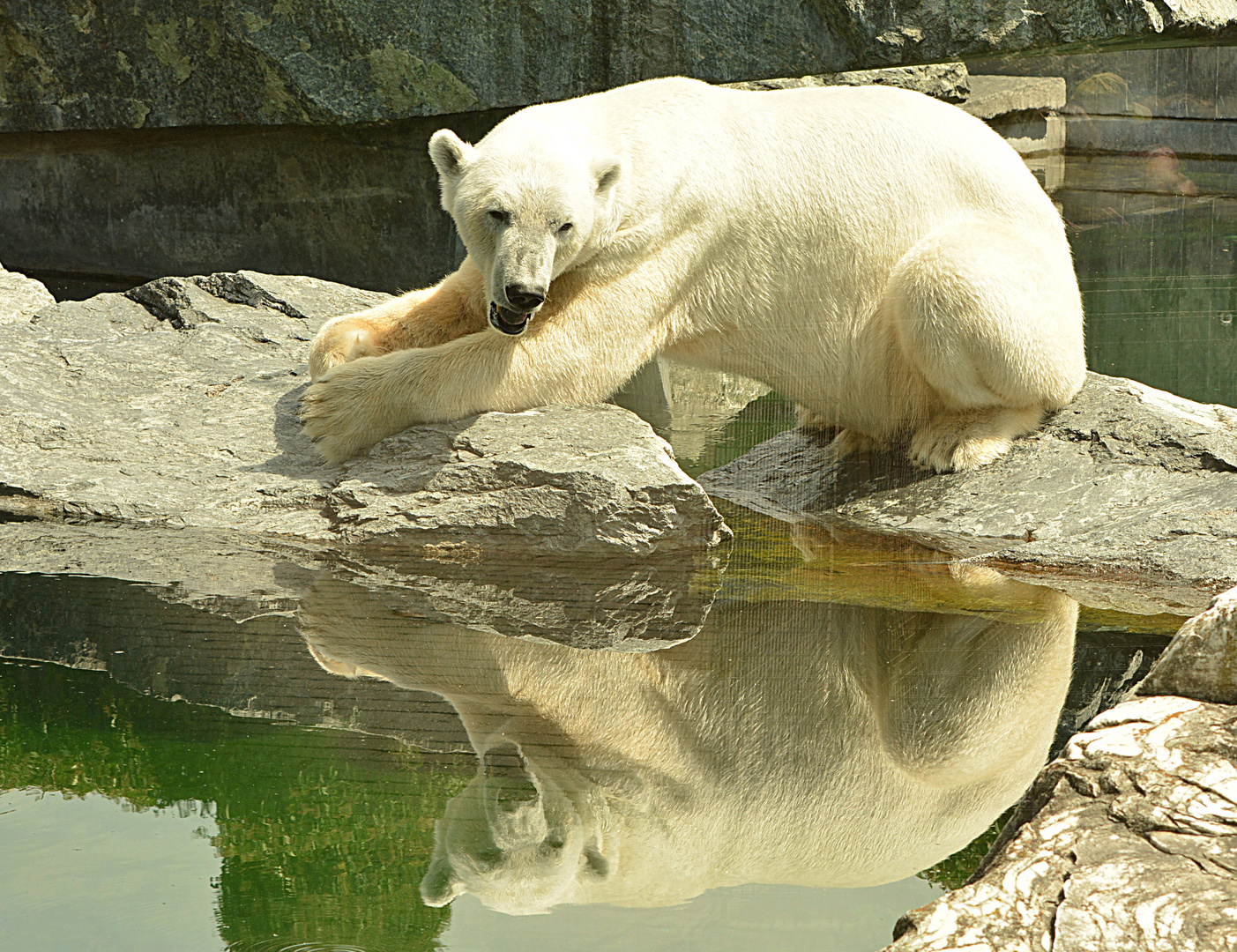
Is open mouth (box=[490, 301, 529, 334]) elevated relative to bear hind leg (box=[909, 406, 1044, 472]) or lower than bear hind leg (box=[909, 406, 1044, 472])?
elevated

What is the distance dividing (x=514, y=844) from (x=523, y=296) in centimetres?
165

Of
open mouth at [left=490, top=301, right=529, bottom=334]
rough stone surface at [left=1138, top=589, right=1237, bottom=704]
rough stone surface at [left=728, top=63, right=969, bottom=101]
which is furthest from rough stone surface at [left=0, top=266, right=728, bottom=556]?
rough stone surface at [left=728, top=63, right=969, bottom=101]

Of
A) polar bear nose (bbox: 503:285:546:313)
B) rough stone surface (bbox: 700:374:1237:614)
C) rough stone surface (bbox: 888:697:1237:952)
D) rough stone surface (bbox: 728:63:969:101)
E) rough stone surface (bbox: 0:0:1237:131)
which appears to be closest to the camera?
rough stone surface (bbox: 888:697:1237:952)

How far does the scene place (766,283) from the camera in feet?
12.8

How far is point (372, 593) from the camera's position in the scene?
3.07 m

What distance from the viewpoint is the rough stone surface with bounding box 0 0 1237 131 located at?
6.14 m

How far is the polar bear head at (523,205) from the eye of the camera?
3.21m

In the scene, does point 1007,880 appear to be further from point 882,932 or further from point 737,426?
point 737,426

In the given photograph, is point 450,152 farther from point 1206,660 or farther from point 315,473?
point 1206,660

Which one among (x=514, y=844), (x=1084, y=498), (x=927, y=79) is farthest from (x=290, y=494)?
(x=927, y=79)

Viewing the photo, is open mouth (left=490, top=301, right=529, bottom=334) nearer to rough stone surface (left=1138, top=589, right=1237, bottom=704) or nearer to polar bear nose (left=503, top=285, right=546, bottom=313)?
polar bear nose (left=503, top=285, right=546, bottom=313)

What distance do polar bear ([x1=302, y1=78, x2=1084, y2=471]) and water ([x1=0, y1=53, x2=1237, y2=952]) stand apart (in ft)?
2.20

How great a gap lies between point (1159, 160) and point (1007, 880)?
13.8 metres

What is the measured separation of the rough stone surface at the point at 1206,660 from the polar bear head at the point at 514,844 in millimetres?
917
